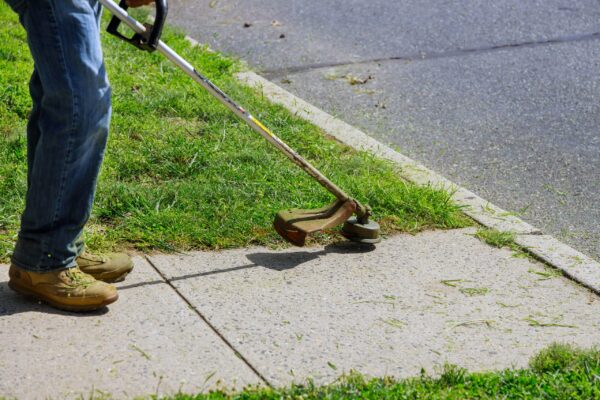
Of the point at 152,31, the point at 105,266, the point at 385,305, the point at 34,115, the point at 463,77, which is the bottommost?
the point at 105,266

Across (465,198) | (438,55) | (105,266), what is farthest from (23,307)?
(438,55)

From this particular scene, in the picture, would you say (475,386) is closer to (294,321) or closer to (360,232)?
(294,321)

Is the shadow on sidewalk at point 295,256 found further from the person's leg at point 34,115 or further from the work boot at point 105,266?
the person's leg at point 34,115

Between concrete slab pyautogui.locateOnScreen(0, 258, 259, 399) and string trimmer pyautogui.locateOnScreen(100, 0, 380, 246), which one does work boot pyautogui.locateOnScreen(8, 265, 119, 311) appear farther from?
string trimmer pyautogui.locateOnScreen(100, 0, 380, 246)

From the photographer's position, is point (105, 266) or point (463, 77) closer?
point (105, 266)

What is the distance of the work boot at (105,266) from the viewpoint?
3.58 meters

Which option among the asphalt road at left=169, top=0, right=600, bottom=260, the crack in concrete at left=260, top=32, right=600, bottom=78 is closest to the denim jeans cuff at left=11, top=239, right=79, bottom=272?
the asphalt road at left=169, top=0, right=600, bottom=260

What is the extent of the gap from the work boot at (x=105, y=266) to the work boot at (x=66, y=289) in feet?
0.58

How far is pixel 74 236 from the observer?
3.39 meters

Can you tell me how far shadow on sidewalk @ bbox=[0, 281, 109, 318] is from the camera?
11.0 ft

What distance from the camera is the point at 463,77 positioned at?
273 inches

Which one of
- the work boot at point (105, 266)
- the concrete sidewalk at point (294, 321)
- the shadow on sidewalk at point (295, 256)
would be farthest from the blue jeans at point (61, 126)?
the shadow on sidewalk at point (295, 256)

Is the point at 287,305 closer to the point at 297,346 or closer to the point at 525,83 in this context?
the point at 297,346

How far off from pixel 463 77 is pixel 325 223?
10.7 feet
